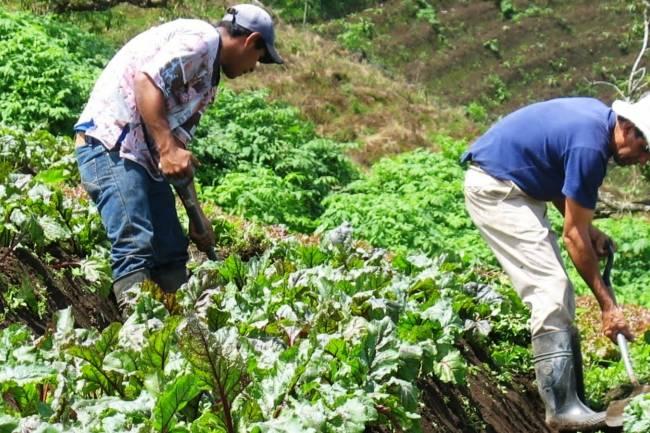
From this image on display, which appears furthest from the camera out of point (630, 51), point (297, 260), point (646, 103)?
point (630, 51)

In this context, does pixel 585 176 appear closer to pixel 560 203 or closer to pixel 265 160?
pixel 560 203

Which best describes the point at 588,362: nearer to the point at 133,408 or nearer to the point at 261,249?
the point at 261,249

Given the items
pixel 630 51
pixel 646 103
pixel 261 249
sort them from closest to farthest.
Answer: pixel 646 103
pixel 261 249
pixel 630 51

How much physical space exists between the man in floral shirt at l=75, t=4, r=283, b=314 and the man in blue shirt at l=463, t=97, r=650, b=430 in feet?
4.02

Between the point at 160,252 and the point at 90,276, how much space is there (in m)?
0.44

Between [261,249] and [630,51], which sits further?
[630,51]

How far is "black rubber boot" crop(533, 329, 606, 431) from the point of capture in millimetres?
4797

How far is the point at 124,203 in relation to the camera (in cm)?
462

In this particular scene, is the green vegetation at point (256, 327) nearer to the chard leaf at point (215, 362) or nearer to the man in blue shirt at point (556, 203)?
the chard leaf at point (215, 362)

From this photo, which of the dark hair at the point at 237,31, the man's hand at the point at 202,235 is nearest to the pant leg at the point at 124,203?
the man's hand at the point at 202,235

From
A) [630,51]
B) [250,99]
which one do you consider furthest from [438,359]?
[630,51]

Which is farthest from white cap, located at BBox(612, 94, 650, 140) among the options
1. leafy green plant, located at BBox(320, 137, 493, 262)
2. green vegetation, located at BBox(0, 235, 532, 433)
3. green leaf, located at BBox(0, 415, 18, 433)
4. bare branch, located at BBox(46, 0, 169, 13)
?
bare branch, located at BBox(46, 0, 169, 13)

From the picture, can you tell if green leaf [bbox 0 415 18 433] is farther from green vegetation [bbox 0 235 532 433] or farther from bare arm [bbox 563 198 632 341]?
bare arm [bbox 563 198 632 341]

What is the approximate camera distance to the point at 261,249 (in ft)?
23.4
